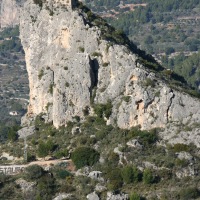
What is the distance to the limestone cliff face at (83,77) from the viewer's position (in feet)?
230

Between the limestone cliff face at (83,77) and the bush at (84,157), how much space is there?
3.24m

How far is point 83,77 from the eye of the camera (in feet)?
244

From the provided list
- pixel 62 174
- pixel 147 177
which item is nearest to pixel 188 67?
pixel 62 174

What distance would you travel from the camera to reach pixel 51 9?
79.3 m

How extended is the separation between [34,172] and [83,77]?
30.1 feet

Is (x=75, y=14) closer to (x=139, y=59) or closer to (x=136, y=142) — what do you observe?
(x=139, y=59)

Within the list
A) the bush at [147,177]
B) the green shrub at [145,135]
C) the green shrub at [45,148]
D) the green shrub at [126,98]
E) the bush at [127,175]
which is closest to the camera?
the bush at [147,177]

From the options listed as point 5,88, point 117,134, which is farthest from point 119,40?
point 5,88

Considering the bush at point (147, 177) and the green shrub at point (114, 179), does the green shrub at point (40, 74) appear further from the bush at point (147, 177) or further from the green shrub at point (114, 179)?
the bush at point (147, 177)

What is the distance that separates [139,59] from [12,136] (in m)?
10.7

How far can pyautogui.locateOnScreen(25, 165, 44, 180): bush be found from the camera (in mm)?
67812

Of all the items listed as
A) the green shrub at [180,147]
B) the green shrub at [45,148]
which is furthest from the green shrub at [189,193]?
the green shrub at [45,148]

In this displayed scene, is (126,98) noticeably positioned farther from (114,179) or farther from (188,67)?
(188,67)

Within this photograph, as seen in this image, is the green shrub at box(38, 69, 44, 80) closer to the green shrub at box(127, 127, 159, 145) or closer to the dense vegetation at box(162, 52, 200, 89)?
the green shrub at box(127, 127, 159, 145)
